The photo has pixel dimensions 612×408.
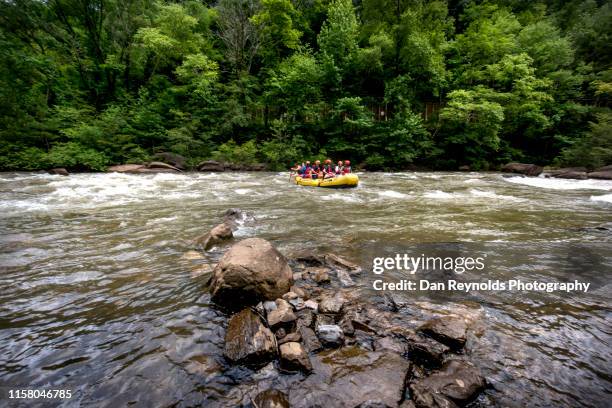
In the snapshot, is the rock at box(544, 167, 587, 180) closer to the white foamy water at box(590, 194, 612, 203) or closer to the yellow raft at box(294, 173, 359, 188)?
the white foamy water at box(590, 194, 612, 203)

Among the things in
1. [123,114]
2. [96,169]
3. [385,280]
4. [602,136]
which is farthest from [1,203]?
[602,136]

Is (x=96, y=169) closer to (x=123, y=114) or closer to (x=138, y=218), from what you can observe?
(x=123, y=114)

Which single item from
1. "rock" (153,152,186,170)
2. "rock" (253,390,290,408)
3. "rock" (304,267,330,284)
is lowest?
"rock" (253,390,290,408)

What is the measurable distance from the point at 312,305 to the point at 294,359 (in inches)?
32.9

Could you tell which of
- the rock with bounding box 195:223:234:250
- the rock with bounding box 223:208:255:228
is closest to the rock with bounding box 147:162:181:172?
the rock with bounding box 223:208:255:228

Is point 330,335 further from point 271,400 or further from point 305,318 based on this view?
point 271,400

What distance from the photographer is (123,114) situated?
19.4m

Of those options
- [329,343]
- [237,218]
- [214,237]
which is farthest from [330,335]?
[237,218]

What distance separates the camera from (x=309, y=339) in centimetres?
256

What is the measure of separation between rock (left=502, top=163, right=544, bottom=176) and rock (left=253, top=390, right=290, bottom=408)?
67.3ft

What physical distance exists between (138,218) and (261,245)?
455 centimetres

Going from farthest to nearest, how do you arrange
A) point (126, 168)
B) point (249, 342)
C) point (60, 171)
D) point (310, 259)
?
point (126, 168) < point (60, 171) < point (310, 259) < point (249, 342)

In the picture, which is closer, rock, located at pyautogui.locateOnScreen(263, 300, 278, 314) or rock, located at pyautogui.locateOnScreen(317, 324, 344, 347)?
rock, located at pyautogui.locateOnScreen(317, 324, 344, 347)

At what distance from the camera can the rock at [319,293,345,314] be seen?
296cm
